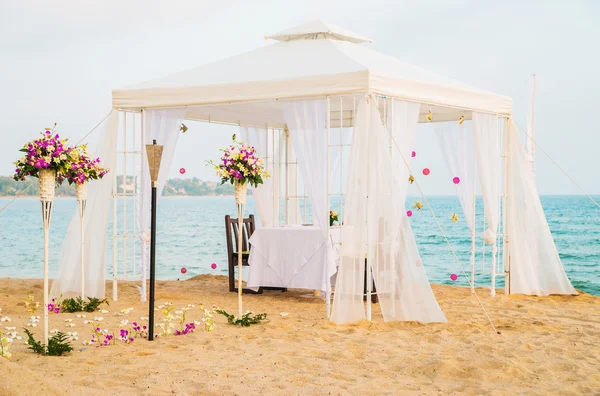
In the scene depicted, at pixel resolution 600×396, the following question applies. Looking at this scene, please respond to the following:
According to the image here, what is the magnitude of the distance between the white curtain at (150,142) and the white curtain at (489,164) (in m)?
3.18

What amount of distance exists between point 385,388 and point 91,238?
169 inches

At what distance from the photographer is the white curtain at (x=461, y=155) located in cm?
812

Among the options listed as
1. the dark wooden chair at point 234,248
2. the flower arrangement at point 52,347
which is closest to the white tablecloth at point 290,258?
the dark wooden chair at point 234,248

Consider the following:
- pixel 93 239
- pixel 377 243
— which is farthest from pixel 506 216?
pixel 93 239

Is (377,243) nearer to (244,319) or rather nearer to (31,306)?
(244,319)

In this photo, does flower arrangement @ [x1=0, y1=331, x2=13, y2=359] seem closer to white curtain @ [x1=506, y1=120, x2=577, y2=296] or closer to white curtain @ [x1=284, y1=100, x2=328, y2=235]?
white curtain @ [x1=284, y1=100, x2=328, y2=235]

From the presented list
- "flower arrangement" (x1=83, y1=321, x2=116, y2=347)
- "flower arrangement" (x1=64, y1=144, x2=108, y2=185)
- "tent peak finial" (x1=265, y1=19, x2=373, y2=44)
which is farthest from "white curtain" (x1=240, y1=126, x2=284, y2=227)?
"flower arrangement" (x1=83, y1=321, x2=116, y2=347)

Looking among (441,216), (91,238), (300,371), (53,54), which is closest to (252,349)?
(300,371)

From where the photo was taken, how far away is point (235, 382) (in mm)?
4168

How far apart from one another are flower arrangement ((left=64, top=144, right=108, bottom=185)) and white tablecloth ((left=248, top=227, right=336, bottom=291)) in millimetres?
1821

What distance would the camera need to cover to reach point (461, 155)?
324 inches

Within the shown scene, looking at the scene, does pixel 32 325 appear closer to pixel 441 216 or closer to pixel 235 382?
pixel 235 382

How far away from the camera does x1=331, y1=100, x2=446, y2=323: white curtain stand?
607 centimetres

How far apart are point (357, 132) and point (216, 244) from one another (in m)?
22.8
